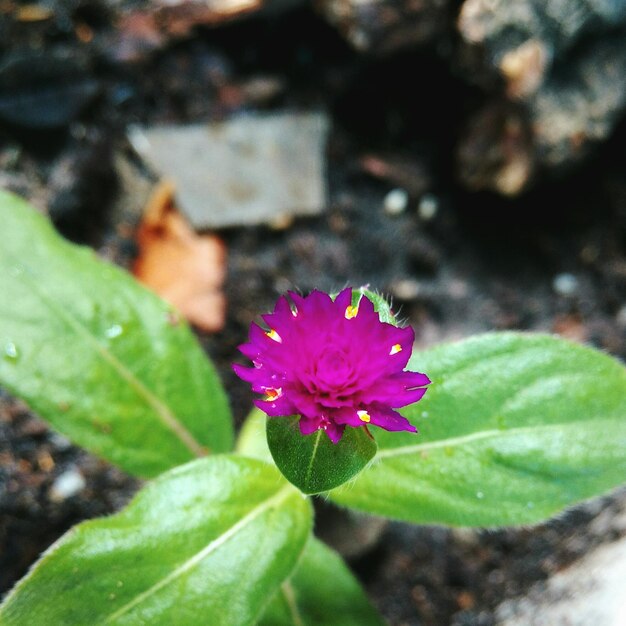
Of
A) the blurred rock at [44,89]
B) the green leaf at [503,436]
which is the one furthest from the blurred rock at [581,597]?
the blurred rock at [44,89]

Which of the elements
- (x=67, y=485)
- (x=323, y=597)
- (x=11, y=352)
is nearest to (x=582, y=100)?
(x=323, y=597)

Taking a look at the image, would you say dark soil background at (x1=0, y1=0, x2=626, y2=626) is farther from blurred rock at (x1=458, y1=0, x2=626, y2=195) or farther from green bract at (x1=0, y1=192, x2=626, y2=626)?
green bract at (x1=0, y1=192, x2=626, y2=626)

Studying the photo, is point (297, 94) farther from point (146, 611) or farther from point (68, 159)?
point (146, 611)

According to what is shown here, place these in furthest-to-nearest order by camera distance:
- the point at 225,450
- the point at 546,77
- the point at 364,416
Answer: the point at 546,77, the point at 225,450, the point at 364,416

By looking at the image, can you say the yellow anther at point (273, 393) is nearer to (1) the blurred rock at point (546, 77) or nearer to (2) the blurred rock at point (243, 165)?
(2) the blurred rock at point (243, 165)

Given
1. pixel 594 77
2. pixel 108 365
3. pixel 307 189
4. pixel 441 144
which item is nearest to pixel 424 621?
pixel 108 365

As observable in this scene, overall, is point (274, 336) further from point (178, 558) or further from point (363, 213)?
point (363, 213)
